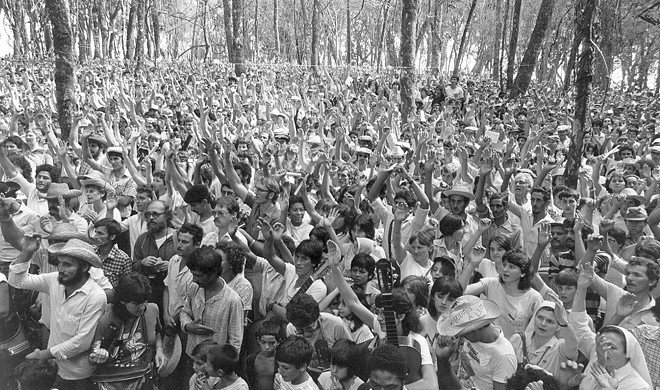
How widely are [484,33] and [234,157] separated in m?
42.1

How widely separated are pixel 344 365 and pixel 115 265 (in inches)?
80.0

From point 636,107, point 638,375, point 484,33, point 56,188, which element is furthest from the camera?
point 484,33

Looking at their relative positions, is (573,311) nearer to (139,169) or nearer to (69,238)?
(69,238)

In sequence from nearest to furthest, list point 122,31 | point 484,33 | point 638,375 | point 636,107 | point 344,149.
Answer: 1. point 638,375
2. point 344,149
3. point 636,107
4. point 122,31
5. point 484,33

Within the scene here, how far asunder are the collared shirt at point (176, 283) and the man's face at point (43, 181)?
2.16 meters

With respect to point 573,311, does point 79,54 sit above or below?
above

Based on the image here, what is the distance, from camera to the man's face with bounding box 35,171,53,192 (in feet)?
19.6

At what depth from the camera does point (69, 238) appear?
4.24 m

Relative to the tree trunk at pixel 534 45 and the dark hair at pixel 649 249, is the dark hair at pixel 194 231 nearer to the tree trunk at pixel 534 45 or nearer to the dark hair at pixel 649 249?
the dark hair at pixel 649 249

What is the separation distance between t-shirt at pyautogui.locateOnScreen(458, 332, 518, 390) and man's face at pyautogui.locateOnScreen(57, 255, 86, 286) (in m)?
2.31

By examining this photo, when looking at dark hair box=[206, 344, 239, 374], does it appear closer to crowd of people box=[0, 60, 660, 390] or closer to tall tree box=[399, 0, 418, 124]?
crowd of people box=[0, 60, 660, 390]

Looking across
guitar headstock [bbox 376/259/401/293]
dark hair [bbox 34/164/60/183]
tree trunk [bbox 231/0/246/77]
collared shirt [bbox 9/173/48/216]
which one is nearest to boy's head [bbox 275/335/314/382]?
guitar headstock [bbox 376/259/401/293]

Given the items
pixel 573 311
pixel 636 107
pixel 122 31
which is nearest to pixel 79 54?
pixel 122 31

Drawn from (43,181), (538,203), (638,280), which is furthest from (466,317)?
(43,181)
